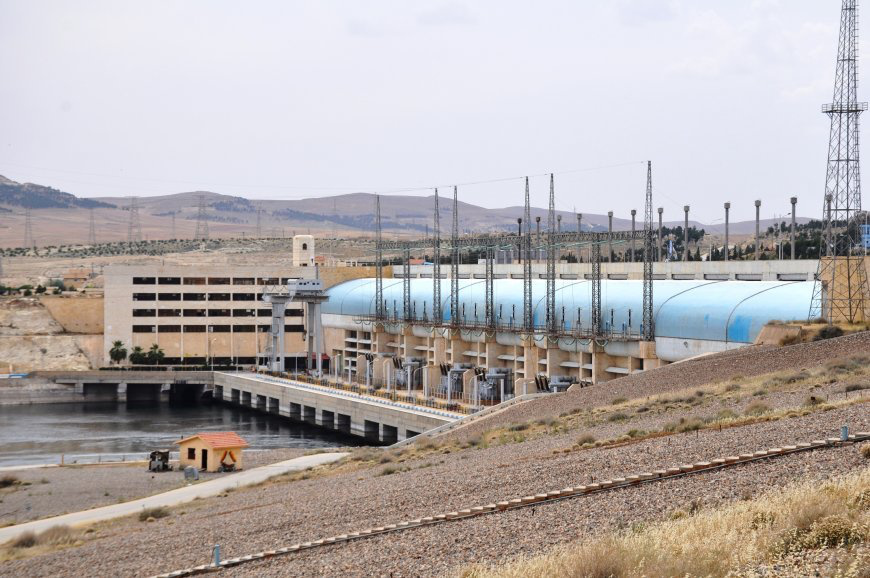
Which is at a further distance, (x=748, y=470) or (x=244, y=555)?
(x=244, y=555)

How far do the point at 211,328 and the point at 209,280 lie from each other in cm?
397

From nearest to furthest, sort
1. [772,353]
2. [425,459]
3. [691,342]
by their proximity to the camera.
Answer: [425,459]
[772,353]
[691,342]

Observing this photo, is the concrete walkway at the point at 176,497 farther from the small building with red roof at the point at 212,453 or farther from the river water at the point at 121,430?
the river water at the point at 121,430

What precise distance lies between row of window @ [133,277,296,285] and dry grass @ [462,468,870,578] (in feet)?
257

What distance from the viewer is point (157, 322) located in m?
91.8

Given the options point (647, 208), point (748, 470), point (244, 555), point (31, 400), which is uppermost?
point (647, 208)

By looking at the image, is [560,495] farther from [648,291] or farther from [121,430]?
[121,430]

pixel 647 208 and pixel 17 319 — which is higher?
pixel 647 208

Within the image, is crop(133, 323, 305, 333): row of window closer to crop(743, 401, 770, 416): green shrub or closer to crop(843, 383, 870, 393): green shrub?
crop(843, 383, 870, 393): green shrub

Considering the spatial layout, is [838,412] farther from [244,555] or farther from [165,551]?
[165,551]

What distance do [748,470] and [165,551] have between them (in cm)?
1177

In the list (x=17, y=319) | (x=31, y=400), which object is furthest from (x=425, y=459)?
(x=17, y=319)

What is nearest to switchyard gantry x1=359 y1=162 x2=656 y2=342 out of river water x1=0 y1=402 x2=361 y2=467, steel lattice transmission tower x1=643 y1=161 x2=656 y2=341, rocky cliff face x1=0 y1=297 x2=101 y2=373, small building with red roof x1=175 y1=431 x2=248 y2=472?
steel lattice transmission tower x1=643 y1=161 x2=656 y2=341

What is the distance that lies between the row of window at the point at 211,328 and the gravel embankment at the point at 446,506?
6027cm
